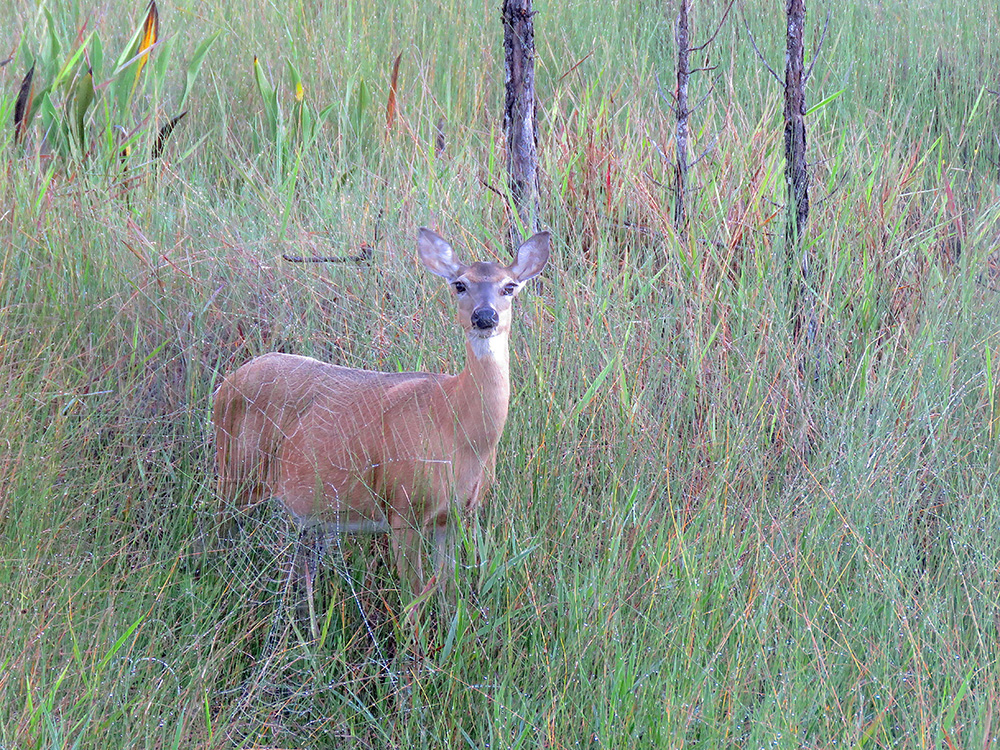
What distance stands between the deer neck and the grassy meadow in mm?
182

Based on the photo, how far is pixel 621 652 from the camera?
2.27 meters

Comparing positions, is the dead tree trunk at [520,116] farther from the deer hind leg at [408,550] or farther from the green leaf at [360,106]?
the deer hind leg at [408,550]

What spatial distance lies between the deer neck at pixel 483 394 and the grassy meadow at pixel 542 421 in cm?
18

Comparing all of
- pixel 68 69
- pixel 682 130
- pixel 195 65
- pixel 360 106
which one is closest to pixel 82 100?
pixel 68 69

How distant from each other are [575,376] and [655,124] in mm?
2304

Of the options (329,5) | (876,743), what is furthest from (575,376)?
(329,5)

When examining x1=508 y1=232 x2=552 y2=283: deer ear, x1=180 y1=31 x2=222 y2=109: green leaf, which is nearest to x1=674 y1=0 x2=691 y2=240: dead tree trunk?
x1=508 y1=232 x2=552 y2=283: deer ear

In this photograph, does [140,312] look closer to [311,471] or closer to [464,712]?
[311,471]

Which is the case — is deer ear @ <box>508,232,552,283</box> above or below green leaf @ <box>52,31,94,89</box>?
below

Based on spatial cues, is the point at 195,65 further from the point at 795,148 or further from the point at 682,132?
the point at 795,148

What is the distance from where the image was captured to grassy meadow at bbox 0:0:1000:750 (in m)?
2.32

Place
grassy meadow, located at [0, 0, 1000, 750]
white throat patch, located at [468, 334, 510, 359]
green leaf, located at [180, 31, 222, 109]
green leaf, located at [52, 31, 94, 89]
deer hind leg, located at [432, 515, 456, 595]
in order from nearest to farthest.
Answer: grassy meadow, located at [0, 0, 1000, 750], deer hind leg, located at [432, 515, 456, 595], white throat patch, located at [468, 334, 510, 359], green leaf, located at [52, 31, 94, 89], green leaf, located at [180, 31, 222, 109]

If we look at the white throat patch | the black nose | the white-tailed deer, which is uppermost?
the black nose

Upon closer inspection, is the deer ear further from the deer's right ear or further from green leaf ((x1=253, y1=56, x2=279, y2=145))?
green leaf ((x1=253, y1=56, x2=279, y2=145))
